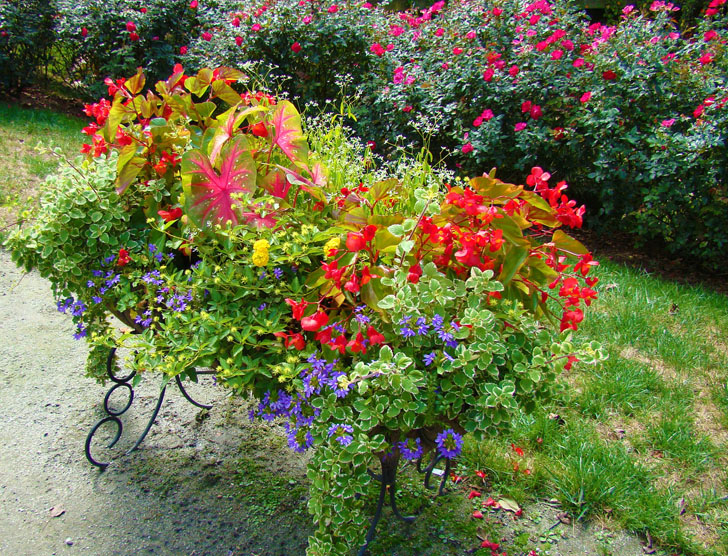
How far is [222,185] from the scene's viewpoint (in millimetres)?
1774

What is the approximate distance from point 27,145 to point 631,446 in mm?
5876

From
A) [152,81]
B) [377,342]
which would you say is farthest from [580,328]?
[152,81]

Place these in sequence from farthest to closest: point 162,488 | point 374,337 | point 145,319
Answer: point 162,488
point 145,319
point 374,337

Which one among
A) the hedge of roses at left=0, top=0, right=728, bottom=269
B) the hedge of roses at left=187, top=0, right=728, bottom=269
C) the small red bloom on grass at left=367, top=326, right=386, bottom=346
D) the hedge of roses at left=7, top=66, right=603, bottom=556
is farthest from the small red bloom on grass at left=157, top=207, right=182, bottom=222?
the hedge of roses at left=187, top=0, right=728, bottom=269

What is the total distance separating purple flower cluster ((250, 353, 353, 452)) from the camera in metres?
1.44

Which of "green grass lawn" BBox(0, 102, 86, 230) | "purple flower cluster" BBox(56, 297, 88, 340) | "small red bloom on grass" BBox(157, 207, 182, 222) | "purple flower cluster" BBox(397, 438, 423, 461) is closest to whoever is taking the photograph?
"purple flower cluster" BBox(397, 438, 423, 461)

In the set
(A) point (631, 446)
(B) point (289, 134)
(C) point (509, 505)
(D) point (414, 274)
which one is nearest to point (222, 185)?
(B) point (289, 134)

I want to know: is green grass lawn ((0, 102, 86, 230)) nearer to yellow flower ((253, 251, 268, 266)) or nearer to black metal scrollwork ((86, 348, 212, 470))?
black metal scrollwork ((86, 348, 212, 470))

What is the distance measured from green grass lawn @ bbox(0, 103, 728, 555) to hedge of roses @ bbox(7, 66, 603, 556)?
41 centimetres

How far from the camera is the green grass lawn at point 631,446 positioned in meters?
2.00

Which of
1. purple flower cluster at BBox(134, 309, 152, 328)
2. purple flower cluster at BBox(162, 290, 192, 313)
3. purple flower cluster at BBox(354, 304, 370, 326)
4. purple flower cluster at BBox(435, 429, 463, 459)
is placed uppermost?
purple flower cluster at BBox(354, 304, 370, 326)

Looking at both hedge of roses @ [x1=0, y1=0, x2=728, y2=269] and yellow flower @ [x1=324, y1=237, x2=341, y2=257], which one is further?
hedge of roses @ [x1=0, y1=0, x2=728, y2=269]

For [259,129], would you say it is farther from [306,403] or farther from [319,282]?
[306,403]

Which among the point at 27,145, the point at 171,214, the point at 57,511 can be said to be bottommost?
the point at 57,511
